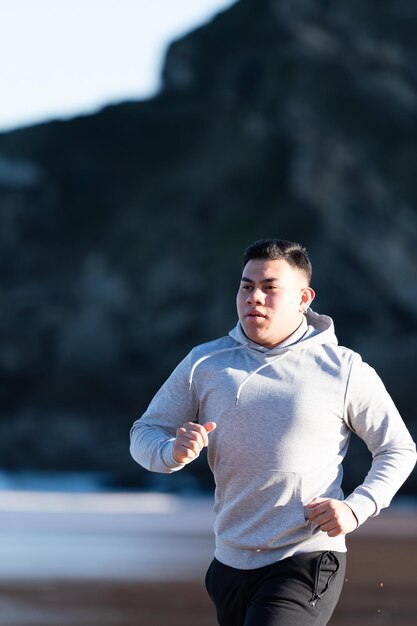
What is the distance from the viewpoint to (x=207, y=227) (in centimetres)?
7475

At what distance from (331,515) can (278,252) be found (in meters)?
0.91

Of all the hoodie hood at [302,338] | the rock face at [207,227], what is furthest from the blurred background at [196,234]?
the hoodie hood at [302,338]

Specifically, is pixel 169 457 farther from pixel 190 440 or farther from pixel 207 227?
pixel 207 227

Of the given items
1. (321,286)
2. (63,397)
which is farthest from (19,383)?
(321,286)

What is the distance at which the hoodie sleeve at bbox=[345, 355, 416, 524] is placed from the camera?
4.59 meters

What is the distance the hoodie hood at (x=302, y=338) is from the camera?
15.5 feet

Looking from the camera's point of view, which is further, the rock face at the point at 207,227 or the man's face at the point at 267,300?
the rock face at the point at 207,227

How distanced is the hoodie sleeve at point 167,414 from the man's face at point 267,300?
23 centimetres

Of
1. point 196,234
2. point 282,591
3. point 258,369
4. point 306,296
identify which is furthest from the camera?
point 196,234

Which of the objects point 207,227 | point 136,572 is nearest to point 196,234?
point 207,227

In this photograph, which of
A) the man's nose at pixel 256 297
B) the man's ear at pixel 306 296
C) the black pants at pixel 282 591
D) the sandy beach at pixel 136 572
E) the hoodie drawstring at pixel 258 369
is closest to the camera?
the black pants at pixel 282 591

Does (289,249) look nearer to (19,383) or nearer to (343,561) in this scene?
(343,561)

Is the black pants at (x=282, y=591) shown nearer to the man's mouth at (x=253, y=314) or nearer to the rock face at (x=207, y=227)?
the man's mouth at (x=253, y=314)

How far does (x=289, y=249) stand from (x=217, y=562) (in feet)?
3.44
